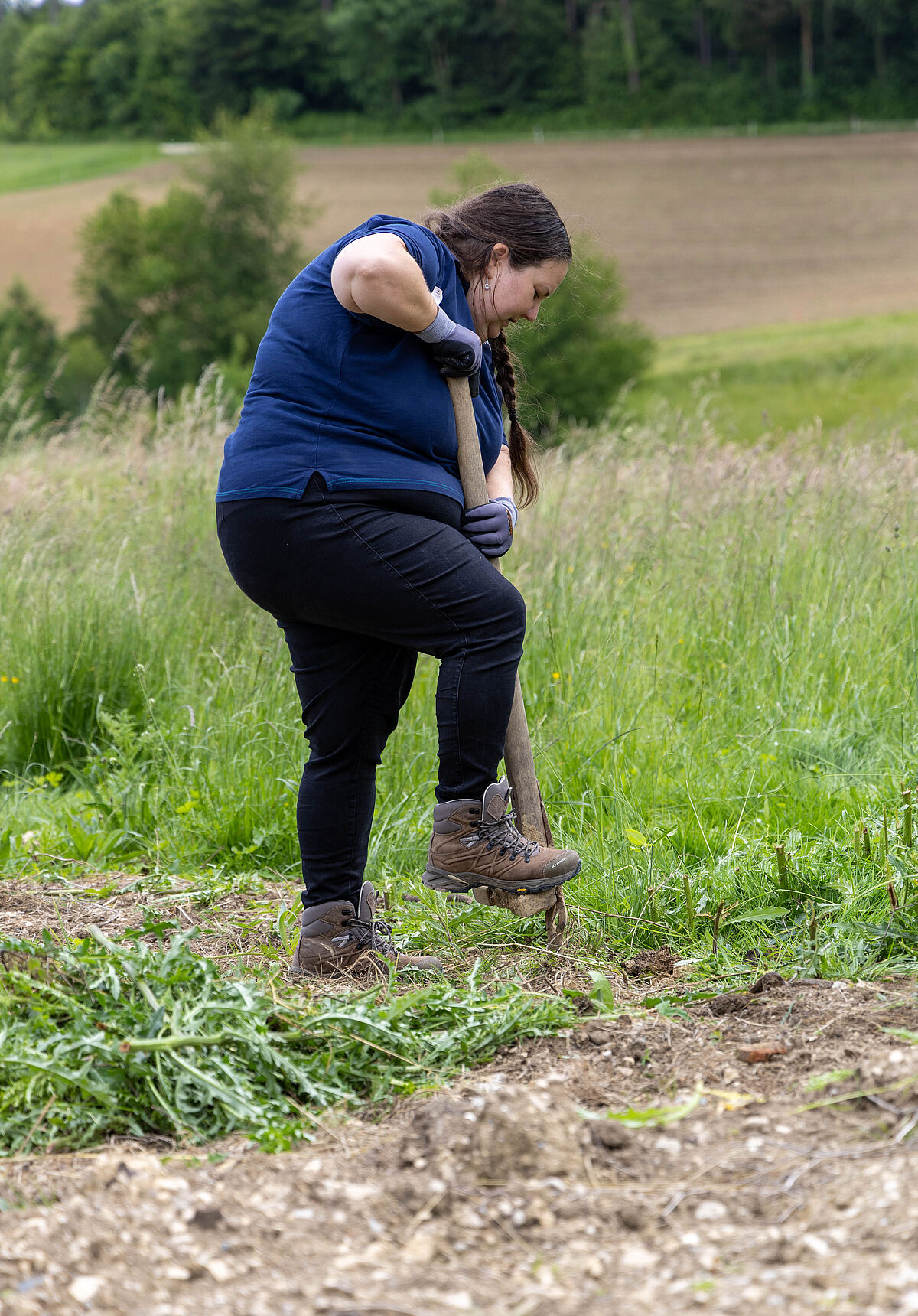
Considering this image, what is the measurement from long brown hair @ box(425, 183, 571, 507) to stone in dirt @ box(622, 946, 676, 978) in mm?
1801

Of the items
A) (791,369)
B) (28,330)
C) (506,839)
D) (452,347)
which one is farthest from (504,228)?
(28,330)

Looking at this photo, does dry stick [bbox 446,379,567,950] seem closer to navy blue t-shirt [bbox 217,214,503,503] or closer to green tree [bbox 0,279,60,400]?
navy blue t-shirt [bbox 217,214,503,503]

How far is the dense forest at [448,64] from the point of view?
65938mm

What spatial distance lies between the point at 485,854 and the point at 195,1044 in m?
0.83

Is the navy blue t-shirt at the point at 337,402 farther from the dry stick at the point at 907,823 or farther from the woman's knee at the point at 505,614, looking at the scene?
the dry stick at the point at 907,823

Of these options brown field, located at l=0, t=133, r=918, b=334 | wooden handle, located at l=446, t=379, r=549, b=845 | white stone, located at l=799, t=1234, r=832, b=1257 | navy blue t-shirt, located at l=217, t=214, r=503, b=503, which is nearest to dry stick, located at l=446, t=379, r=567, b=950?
wooden handle, located at l=446, t=379, r=549, b=845

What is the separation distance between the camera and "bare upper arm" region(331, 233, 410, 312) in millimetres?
2482

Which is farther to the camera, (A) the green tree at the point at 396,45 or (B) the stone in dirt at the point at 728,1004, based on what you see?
(A) the green tree at the point at 396,45

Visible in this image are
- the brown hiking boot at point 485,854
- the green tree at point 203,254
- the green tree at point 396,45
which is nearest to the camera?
the brown hiking boot at point 485,854

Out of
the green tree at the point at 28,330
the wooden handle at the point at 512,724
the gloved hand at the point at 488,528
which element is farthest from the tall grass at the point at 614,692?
the green tree at the point at 28,330

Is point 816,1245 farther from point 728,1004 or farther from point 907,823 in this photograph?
point 907,823

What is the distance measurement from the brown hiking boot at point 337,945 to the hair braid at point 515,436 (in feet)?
4.05

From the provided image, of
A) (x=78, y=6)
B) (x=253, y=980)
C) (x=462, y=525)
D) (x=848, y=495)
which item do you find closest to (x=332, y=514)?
(x=462, y=525)

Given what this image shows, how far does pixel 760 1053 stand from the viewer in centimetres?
238
